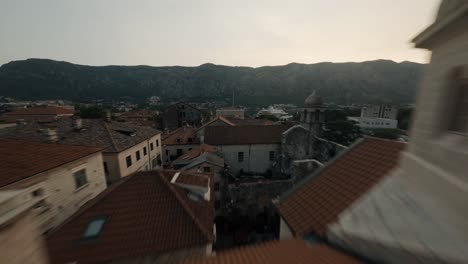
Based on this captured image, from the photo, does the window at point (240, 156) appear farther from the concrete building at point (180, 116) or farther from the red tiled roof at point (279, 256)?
the concrete building at point (180, 116)

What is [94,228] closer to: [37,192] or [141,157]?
A: [37,192]

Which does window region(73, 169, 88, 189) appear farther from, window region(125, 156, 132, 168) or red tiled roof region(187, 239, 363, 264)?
red tiled roof region(187, 239, 363, 264)

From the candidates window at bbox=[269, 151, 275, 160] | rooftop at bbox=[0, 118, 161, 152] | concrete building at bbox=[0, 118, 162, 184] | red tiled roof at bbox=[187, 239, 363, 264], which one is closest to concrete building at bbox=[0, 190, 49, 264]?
red tiled roof at bbox=[187, 239, 363, 264]

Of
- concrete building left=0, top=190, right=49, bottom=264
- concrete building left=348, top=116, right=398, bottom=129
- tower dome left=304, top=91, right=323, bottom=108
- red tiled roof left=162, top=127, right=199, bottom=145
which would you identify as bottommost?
concrete building left=348, top=116, right=398, bottom=129

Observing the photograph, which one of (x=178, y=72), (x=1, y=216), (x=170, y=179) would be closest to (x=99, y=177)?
(x=170, y=179)

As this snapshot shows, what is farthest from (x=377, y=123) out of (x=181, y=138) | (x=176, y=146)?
(x=176, y=146)

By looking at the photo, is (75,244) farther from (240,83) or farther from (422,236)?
(240,83)

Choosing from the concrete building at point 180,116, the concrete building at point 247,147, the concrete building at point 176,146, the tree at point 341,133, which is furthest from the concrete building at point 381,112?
the concrete building at point 176,146
